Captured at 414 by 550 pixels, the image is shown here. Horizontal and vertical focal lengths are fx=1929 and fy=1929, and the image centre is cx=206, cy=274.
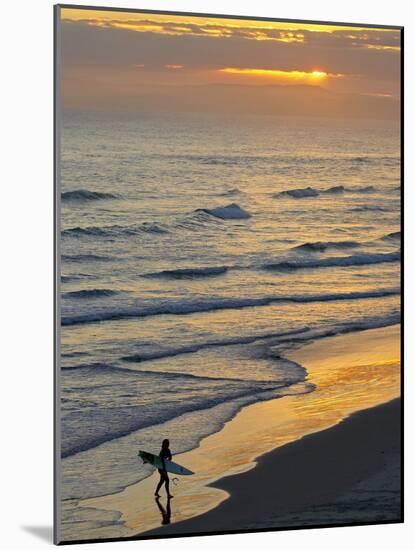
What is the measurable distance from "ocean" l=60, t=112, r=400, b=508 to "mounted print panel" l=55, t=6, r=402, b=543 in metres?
0.02

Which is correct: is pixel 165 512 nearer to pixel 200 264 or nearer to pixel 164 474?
pixel 164 474

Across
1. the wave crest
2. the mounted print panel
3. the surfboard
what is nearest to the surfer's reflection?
the mounted print panel

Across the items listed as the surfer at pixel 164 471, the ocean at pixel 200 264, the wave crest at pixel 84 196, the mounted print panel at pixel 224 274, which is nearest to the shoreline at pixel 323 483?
the mounted print panel at pixel 224 274

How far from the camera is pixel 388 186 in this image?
51.9 ft

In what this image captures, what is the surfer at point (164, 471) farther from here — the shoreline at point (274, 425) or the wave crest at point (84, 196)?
the wave crest at point (84, 196)

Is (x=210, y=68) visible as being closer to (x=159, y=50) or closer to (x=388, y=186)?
(x=159, y=50)

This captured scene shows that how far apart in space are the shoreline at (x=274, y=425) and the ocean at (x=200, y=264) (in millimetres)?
97

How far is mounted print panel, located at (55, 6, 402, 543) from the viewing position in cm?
1471

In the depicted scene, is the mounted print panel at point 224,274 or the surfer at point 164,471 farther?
the surfer at point 164,471

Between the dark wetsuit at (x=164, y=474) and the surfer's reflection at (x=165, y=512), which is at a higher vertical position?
the dark wetsuit at (x=164, y=474)

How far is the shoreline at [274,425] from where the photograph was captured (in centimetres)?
1482

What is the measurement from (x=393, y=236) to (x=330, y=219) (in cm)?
58

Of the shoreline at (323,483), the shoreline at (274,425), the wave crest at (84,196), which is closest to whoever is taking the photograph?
the wave crest at (84,196)

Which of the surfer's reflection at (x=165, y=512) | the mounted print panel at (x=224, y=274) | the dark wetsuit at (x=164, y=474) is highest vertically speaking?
the mounted print panel at (x=224, y=274)
